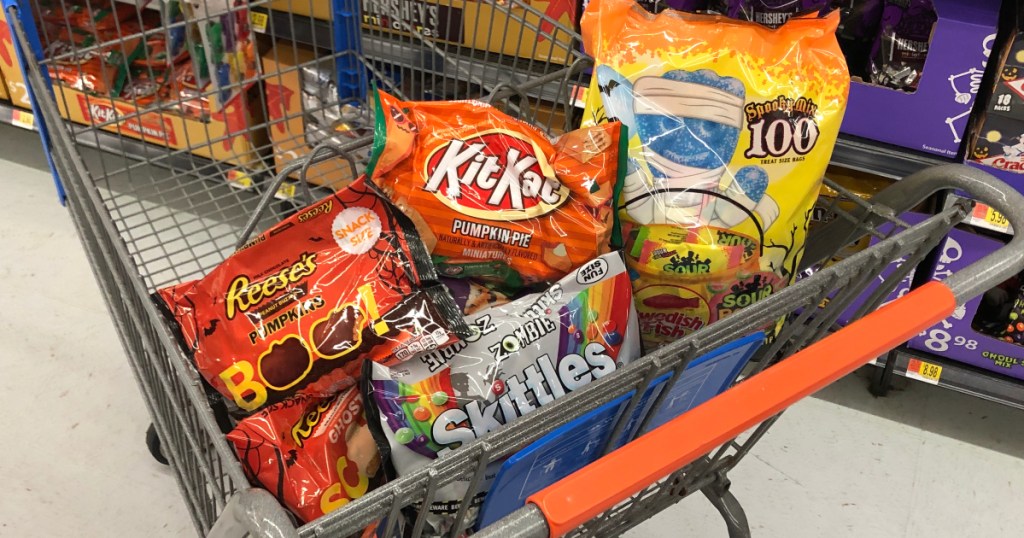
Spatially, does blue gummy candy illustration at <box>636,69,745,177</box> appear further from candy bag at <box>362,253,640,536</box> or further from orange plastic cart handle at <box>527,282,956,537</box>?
orange plastic cart handle at <box>527,282,956,537</box>

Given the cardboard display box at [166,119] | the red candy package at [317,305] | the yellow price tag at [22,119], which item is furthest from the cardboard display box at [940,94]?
the yellow price tag at [22,119]

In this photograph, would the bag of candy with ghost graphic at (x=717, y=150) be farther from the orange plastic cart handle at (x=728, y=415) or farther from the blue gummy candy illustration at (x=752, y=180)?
the orange plastic cart handle at (x=728, y=415)

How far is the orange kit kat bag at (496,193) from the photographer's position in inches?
35.5

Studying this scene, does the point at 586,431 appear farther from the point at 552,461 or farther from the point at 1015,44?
the point at 1015,44

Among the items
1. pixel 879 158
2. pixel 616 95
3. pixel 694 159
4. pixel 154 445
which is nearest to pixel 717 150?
pixel 694 159

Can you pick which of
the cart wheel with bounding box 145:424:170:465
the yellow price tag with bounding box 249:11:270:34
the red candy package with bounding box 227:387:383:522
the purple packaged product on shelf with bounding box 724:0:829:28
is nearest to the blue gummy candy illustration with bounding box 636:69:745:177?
the purple packaged product on shelf with bounding box 724:0:829:28

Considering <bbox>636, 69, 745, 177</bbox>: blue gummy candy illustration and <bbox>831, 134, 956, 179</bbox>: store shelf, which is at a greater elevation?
<bbox>636, 69, 745, 177</bbox>: blue gummy candy illustration

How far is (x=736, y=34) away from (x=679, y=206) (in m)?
0.21

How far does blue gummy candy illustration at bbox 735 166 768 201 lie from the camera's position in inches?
37.3

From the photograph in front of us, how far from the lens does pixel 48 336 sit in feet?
6.18

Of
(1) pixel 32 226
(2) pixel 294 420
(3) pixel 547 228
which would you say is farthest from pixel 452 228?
(1) pixel 32 226

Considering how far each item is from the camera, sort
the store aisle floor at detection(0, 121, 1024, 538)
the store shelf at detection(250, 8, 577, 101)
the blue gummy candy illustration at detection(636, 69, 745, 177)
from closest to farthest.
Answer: the blue gummy candy illustration at detection(636, 69, 745, 177) < the store shelf at detection(250, 8, 577, 101) < the store aisle floor at detection(0, 121, 1024, 538)

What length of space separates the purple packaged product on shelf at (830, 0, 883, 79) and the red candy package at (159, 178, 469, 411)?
1.12 meters

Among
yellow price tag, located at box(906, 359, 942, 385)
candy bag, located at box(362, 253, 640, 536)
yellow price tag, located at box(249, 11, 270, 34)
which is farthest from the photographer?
yellow price tag, located at box(906, 359, 942, 385)
